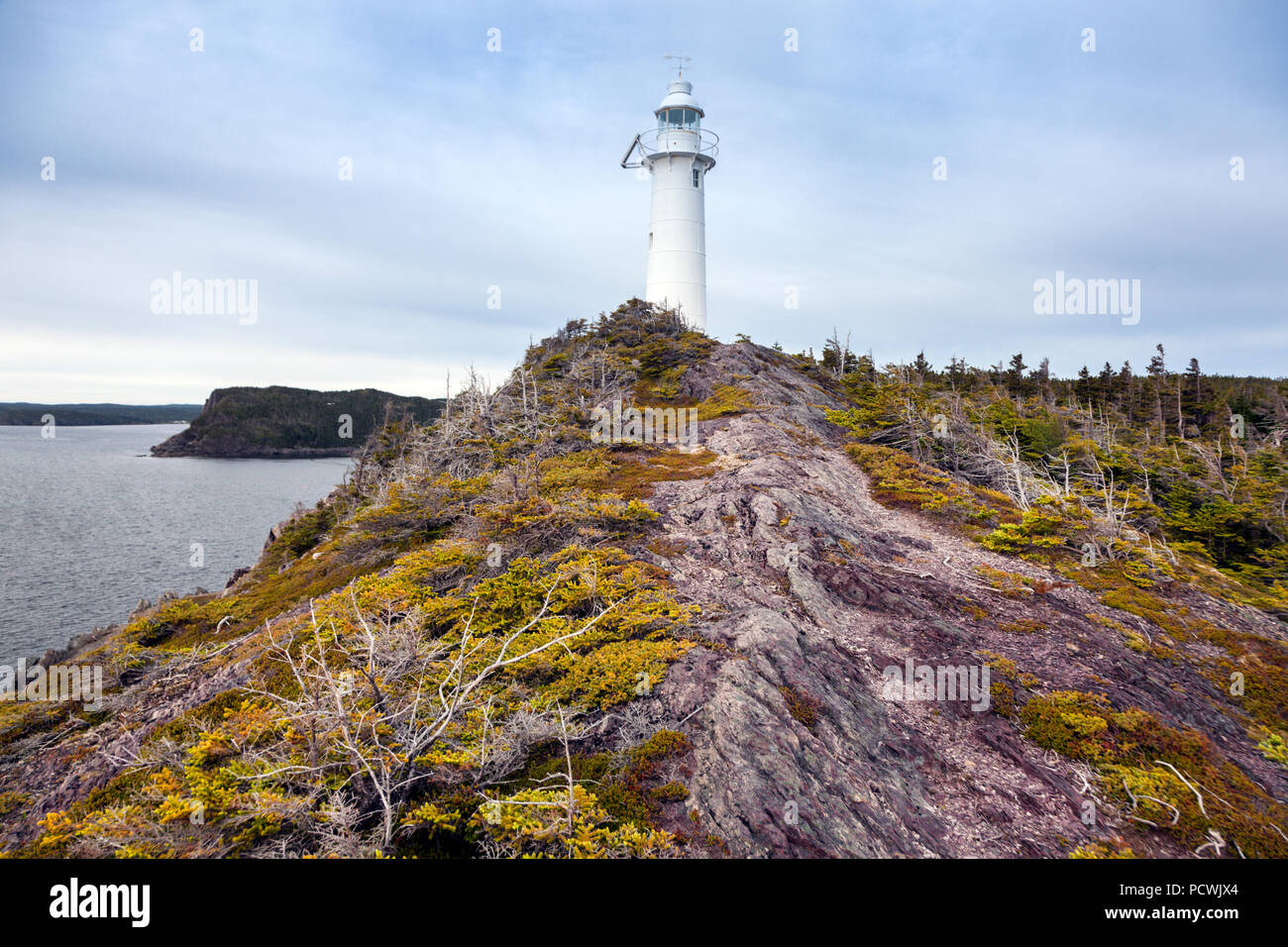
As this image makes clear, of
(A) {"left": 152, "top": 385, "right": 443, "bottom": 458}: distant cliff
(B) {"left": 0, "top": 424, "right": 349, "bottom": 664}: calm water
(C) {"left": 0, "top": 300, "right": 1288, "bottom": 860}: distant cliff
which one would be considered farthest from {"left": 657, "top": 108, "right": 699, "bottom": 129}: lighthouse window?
(A) {"left": 152, "top": 385, "right": 443, "bottom": 458}: distant cliff

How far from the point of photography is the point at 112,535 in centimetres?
3756

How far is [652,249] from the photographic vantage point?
31.0 metres

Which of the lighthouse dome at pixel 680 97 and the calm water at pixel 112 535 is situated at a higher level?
the lighthouse dome at pixel 680 97

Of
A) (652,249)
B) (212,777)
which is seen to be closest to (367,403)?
(652,249)

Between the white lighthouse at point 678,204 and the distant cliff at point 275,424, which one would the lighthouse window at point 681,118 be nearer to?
the white lighthouse at point 678,204

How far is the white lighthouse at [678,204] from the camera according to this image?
29953 mm

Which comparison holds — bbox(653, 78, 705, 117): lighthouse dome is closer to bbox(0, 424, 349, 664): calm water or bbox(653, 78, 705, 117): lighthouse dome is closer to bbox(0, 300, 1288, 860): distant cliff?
bbox(0, 300, 1288, 860): distant cliff

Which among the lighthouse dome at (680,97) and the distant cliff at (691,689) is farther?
the lighthouse dome at (680,97)

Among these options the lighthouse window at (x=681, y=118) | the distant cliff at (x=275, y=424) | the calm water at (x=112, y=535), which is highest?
the lighthouse window at (x=681, y=118)

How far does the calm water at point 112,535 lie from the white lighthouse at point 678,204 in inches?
1052

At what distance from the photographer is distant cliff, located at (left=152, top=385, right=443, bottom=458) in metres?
112

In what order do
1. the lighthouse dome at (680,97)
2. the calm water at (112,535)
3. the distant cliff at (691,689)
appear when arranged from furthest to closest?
the lighthouse dome at (680,97) → the calm water at (112,535) → the distant cliff at (691,689)

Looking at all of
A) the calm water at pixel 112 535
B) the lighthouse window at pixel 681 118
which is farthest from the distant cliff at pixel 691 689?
the lighthouse window at pixel 681 118

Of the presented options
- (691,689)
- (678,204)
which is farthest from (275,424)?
(691,689)
